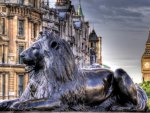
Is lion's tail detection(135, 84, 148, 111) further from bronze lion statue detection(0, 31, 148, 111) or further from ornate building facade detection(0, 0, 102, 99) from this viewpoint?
ornate building facade detection(0, 0, 102, 99)

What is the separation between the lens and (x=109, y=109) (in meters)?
10.2

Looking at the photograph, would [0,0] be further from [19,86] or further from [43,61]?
[43,61]

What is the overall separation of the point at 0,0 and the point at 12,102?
49598 millimetres

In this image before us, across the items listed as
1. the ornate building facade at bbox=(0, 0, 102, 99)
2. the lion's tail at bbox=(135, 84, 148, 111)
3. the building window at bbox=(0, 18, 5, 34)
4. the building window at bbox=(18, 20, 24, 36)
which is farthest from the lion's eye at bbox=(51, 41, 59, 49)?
the building window at bbox=(18, 20, 24, 36)

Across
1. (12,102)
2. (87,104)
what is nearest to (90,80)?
(87,104)

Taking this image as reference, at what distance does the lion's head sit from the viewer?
9.94m

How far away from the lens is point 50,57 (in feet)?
32.7

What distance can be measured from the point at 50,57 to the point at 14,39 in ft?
166

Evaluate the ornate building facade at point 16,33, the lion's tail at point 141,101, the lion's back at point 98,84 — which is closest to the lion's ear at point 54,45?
the lion's back at point 98,84

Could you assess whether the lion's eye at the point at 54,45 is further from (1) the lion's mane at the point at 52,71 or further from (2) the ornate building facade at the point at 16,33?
(2) the ornate building facade at the point at 16,33

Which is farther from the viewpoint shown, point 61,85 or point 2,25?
point 2,25

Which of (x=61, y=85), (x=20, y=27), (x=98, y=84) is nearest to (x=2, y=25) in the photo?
(x=20, y=27)

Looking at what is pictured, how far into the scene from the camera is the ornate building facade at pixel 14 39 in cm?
5856

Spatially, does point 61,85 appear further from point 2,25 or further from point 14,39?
point 14,39
